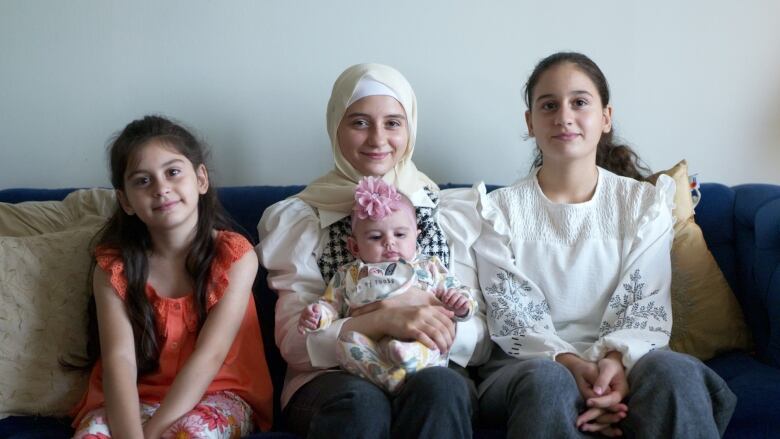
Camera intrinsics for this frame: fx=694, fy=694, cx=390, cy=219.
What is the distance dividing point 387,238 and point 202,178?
0.51 m

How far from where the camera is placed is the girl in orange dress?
5.22 ft

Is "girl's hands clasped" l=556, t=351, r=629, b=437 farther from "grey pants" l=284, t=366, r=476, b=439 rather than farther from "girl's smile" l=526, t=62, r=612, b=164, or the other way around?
"girl's smile" l=526, t=62, r=612, b=164

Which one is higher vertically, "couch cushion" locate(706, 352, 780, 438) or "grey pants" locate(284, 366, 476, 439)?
"grey pants" locate(284, 366, 476, 439)

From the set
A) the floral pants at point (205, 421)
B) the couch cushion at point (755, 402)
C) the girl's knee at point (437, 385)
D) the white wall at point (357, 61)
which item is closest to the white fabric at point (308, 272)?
the floral pants at point (205, 421)

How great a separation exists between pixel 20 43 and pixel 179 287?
3.56 ft

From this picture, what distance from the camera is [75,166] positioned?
2262 millimetres

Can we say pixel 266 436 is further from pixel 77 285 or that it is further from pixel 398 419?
pixel 77 285

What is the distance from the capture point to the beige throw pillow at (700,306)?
6.09 feet

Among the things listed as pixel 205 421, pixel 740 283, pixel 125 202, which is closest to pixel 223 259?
pixel 125 202

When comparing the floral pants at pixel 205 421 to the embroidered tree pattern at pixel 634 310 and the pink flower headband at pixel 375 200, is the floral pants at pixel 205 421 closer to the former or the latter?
the pink flower headband at pixel 375 200

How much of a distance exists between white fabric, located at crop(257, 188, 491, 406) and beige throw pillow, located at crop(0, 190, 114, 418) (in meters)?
0.48

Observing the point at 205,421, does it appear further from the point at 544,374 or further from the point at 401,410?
the point at 544,374

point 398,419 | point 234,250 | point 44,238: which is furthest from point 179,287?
point 398,419

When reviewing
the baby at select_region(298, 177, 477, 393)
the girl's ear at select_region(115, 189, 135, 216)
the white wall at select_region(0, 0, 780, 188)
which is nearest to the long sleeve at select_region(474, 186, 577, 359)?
the baby at select_region(298, 177, 477, 393)
